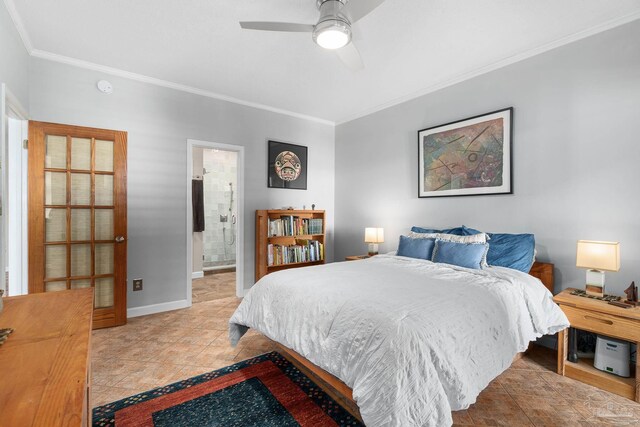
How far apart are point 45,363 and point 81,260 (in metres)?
2.76

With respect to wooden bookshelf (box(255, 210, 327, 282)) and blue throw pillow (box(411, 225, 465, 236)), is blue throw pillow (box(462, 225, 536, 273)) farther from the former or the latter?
wooden bookshelf (box(255, 210, 327, 282))

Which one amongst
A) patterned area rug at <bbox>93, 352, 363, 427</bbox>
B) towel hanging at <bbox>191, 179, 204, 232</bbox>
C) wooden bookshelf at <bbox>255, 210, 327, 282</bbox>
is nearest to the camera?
patterned area rug at <bbox>93, 352, 363, 427</bbox>

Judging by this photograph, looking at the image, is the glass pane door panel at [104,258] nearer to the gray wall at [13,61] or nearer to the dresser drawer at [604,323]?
the gray wall at [13,61]

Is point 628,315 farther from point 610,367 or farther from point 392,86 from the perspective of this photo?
point 392,86

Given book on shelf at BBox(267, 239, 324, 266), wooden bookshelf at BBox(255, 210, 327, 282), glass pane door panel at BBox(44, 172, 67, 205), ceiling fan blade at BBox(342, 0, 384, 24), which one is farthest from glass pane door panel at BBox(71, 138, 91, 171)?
ceiling fan blade at BBox(342, 0, 384, 24)

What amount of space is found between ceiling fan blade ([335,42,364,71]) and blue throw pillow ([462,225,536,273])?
79.8 inches

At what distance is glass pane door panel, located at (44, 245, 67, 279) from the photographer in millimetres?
2879

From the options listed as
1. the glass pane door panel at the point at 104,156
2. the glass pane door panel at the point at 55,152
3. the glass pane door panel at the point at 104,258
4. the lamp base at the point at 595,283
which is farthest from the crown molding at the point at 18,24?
→ the lamp base at the point at 595,283

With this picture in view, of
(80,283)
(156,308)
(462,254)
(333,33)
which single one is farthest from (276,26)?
(156,308)

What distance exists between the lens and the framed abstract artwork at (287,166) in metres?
4.42

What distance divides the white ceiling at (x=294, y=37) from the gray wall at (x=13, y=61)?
0.40ft

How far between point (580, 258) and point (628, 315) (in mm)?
462

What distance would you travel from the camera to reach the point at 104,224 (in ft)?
10.3

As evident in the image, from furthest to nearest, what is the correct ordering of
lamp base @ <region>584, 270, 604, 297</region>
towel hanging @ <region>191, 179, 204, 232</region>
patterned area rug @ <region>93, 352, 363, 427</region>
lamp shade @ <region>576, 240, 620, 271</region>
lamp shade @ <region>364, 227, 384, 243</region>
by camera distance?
towel hanging @ <region>191, 179, 204, 232</region>
lamp shade @ <region>364, 227, 384, 243</region>
lamp base @ <region>584, 270, 604, 297</region>
lamp shade @ <region>576, 240, 620, 271</region>
patterned area rug @ <region>93, 352, 363, 427</region>
